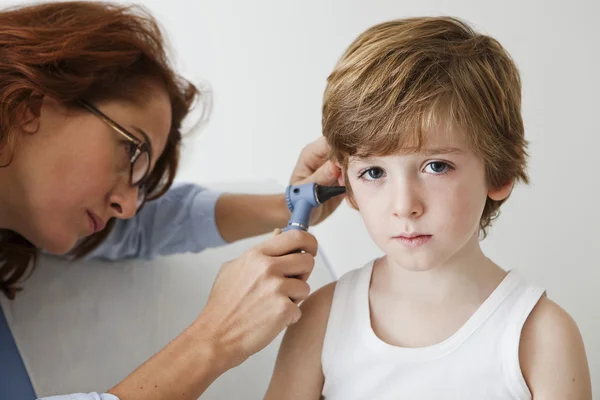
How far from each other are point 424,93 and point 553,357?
0.51m

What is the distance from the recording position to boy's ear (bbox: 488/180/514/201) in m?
1.37

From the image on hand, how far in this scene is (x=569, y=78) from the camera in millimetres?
2174

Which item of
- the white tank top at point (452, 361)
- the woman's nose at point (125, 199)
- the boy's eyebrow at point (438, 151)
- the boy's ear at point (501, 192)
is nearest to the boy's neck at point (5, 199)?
the woman's nose at point (125, 199)

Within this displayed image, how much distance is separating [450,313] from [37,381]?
100 cm

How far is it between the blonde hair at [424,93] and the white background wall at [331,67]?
889 millimetres

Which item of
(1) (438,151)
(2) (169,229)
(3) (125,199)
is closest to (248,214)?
(2) (169,229)

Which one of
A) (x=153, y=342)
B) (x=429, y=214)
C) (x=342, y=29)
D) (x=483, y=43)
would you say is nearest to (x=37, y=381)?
(x=153, y=342)

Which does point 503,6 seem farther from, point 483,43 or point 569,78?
point 483,43

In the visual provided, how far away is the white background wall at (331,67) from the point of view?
7.06 ft

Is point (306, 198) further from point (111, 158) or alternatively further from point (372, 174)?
point (111, 158)

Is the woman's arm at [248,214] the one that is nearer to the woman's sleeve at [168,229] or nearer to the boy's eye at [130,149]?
the woman's sleeve at [168,229]

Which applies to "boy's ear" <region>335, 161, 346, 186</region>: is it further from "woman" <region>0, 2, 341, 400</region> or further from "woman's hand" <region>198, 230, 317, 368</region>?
"woman's hand" <region>198, 230, 317, 368</region>

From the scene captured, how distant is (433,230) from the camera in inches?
50.4

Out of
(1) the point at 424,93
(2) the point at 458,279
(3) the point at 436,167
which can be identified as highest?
(1) the point at 424,93
